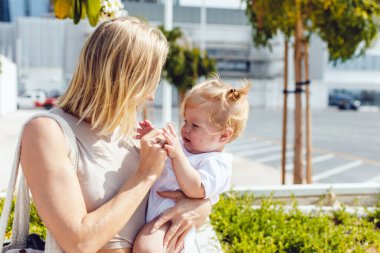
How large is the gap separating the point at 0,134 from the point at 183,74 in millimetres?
7289

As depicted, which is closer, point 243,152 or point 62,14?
point 62,14

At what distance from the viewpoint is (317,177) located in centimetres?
940

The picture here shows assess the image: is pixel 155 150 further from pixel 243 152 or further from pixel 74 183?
pixel 243 152

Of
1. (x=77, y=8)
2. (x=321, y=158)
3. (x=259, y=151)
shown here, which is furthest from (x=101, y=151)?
(x=259, y=151)

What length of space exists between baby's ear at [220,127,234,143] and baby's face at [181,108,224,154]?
0.01m

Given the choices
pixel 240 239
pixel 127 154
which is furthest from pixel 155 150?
pixel 240 239

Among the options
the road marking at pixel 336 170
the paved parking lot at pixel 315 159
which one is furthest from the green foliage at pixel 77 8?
the road marking at pixel 336 170

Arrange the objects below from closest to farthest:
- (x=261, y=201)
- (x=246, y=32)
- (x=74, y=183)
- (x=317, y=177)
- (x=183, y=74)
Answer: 1. (x=74, y=183)
2. (x=261, y=201)
3. (x=317, y=177)
4. (x=183, y=74)
5. (x=246, y=32)

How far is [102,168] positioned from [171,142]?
0.21m

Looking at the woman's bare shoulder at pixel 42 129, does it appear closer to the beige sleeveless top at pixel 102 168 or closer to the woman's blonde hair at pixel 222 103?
the beige sleeveless top at pixel 102 168

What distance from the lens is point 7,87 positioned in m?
28.3

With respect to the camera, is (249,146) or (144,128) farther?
(249,146)

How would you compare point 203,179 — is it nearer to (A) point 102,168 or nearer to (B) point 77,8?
(A) point 102,168

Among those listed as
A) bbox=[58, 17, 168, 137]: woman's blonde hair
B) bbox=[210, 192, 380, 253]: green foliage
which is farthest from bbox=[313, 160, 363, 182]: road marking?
bbox=[58, 17, 168, 137]: woman's blonde hair
